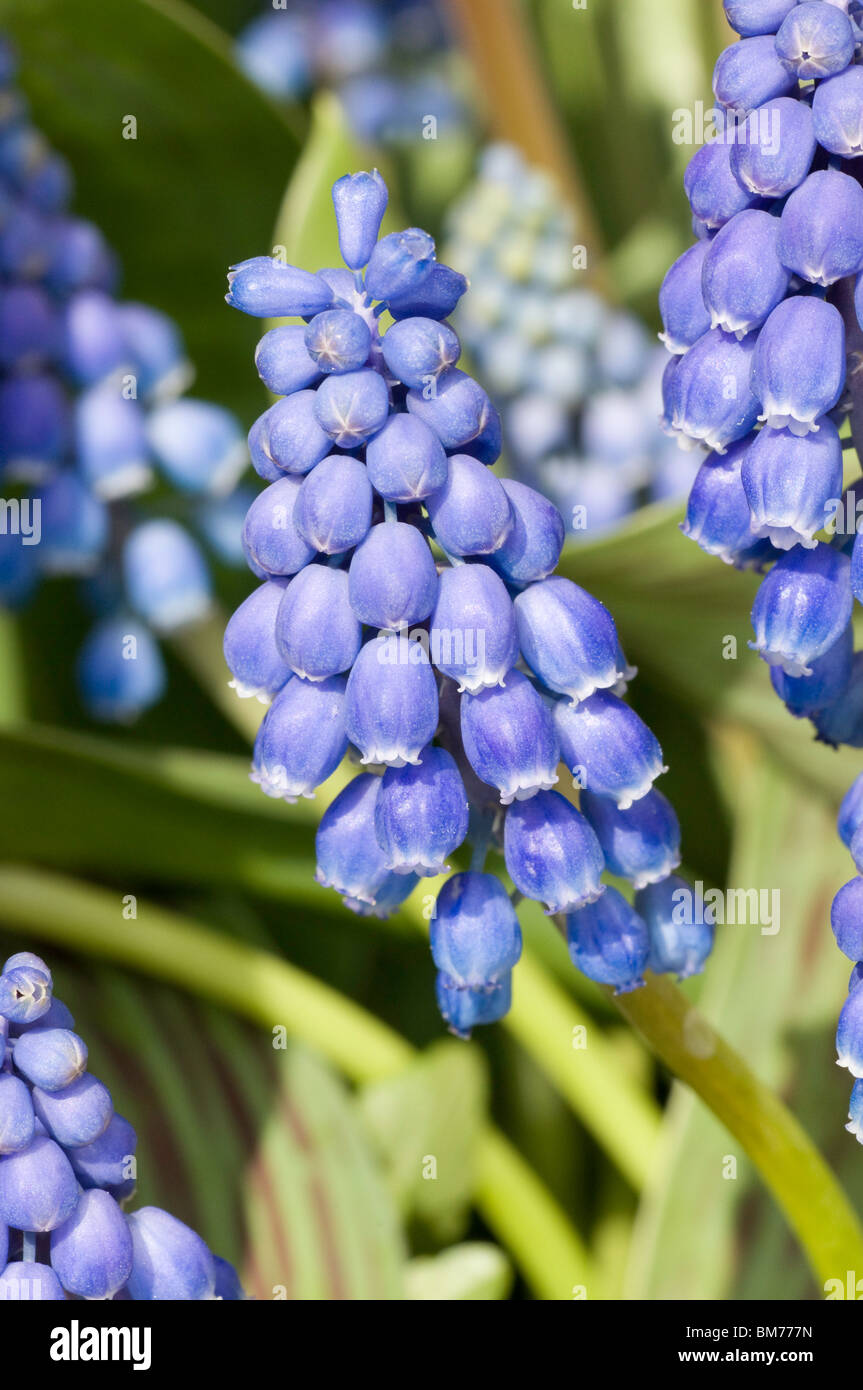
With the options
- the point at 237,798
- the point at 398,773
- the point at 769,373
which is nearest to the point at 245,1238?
the point at 237,798

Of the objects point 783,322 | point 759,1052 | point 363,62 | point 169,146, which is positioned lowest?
point 759,1052

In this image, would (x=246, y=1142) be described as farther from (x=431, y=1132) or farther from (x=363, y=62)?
(x=363, y=62)

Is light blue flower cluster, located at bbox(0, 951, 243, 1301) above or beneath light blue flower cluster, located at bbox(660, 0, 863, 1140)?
beneath

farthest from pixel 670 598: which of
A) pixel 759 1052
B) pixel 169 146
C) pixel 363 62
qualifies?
pixel 363 62

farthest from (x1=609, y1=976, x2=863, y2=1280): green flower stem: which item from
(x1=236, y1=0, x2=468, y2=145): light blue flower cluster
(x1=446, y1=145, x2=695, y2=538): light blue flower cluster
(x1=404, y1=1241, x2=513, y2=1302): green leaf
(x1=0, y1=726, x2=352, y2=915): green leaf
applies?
(x1=236, y1=0, x2=468, y2=145): light blue flower cluster

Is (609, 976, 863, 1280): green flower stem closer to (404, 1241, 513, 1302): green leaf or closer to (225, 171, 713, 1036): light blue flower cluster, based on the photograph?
(225, 171, 713, 1036): light blue flower cluster

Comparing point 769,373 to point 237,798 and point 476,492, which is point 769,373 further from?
point 237,798
